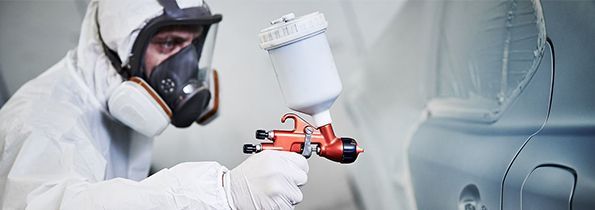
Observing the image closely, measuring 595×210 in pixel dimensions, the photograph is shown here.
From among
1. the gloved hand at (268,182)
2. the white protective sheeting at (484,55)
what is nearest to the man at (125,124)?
the gloved hand at (268,182)

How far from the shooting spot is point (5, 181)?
3.70ft

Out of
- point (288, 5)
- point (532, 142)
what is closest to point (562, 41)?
point (532, 142)

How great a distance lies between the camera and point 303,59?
3.05 feet

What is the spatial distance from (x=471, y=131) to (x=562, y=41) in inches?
14.8

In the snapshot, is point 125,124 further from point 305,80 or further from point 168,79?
point 305,80

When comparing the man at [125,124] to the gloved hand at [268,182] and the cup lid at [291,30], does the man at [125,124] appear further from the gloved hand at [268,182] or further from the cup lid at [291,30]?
the cup lid at [291,30]

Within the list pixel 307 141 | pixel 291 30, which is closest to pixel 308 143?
pixel 307 141

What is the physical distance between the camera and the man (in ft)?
3.10

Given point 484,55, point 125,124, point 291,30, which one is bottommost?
point 484,55

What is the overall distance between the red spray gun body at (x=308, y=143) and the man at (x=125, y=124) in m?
0.03

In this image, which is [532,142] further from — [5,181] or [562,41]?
[5,181]

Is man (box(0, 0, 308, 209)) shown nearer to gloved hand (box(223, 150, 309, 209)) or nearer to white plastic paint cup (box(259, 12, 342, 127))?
gloved hand (box(223, 150, 309, 209))

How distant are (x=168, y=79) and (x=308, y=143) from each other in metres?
0.54

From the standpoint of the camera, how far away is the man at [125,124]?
0.95 meters
